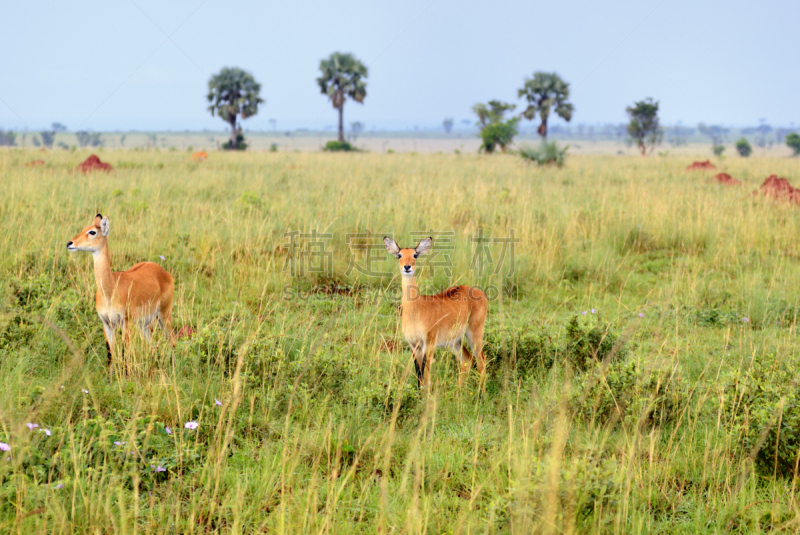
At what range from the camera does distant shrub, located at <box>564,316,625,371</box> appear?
4.91 meters

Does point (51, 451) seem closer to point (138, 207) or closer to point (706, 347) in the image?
point (706, 347)

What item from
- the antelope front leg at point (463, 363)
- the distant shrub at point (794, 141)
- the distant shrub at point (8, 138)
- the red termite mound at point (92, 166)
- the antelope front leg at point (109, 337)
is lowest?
the antelope front leg at point (463, 363)

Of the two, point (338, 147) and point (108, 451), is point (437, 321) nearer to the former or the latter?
point (108, 451)

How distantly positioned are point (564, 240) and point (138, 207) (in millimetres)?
6838

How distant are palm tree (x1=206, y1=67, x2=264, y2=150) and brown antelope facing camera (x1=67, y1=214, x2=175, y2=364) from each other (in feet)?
152

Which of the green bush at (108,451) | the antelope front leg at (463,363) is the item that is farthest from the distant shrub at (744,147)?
the green bush at (108,451)

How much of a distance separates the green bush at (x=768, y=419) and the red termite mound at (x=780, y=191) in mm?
9451

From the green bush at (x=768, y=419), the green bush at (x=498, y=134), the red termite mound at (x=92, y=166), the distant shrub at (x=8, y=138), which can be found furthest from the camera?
the distant shrub at (x=8, y=138)

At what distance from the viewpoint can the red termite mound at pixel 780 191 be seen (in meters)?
11.7

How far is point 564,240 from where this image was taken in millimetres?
9086

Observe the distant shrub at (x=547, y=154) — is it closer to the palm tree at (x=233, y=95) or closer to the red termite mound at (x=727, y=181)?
the red termite mound at (x=727, y=181)

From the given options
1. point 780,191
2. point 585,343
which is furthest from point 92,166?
point 780,191

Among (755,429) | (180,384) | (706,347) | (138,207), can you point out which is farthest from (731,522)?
(138,207)

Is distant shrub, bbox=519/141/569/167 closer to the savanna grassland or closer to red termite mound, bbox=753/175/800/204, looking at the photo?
red termite mound, bbox=753/175/800/204
